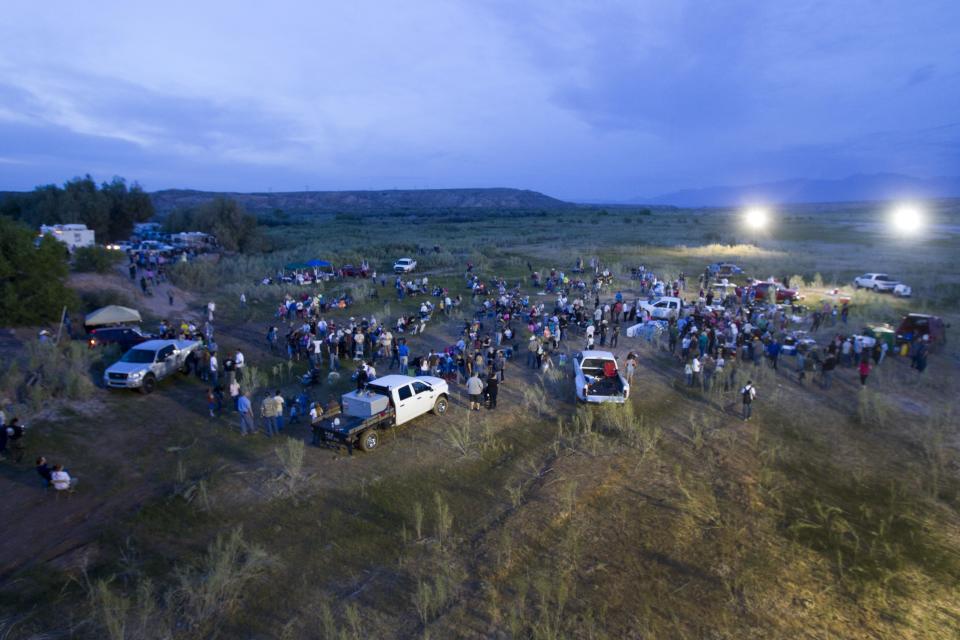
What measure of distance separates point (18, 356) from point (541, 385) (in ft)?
57.3

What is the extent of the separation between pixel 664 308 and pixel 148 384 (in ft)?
66.1

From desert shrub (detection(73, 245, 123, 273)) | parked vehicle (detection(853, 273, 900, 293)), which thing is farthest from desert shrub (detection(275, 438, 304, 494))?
parked vehicle (detection(853, 273, 900, 293))

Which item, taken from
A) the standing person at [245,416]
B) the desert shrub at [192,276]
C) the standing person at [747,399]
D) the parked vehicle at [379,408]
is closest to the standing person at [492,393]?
the parked vehicle at [379,408]

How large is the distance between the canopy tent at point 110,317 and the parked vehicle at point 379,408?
13.6 metres

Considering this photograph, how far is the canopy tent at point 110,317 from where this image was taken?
833 inches

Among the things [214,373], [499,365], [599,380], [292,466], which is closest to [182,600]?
[292,466]

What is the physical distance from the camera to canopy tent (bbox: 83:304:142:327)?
21.2m

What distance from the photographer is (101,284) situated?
27.7 metres

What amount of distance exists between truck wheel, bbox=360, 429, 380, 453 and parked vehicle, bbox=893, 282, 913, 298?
3157cm

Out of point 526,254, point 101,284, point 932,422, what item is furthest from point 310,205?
point 932,422

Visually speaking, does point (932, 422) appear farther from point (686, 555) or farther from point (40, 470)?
point (40, 470)

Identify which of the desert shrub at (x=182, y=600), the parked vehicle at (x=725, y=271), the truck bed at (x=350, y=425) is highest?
the parked vehicle at (x=725, y=271)

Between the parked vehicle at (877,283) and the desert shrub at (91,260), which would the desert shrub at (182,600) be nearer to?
the desert shrub at (91,260)

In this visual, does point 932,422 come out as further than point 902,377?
No
